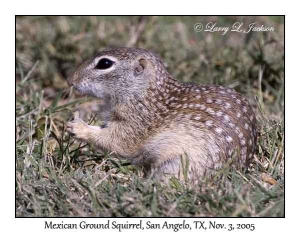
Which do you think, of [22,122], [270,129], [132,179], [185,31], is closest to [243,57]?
[185,31]

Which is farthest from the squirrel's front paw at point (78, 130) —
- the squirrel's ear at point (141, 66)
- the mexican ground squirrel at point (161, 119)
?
the squirrel's ear at point (141, 66)

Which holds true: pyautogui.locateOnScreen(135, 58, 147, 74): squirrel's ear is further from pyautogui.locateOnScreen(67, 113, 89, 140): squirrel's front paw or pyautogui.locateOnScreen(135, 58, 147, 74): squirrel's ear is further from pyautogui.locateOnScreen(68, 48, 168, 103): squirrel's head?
pyautogui.locateOnScreen(67, 113, 89, 140): squirrel's front paw

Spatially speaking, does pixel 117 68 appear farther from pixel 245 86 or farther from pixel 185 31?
pixel 185 31

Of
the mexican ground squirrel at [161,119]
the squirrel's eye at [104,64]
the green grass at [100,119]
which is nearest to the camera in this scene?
the green grass at [100,119]

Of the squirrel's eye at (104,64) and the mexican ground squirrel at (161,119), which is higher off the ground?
the squirrel's eye at (104,64)

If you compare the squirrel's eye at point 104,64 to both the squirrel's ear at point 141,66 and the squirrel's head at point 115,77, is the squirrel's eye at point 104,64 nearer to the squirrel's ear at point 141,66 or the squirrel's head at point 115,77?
the squirrel's head at point 115,77

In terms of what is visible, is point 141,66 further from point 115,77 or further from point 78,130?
point 78,130

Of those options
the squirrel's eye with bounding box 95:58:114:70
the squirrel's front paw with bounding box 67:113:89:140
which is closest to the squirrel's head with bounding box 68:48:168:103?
the squirrel's eye with bounding box 95:58:114:70
